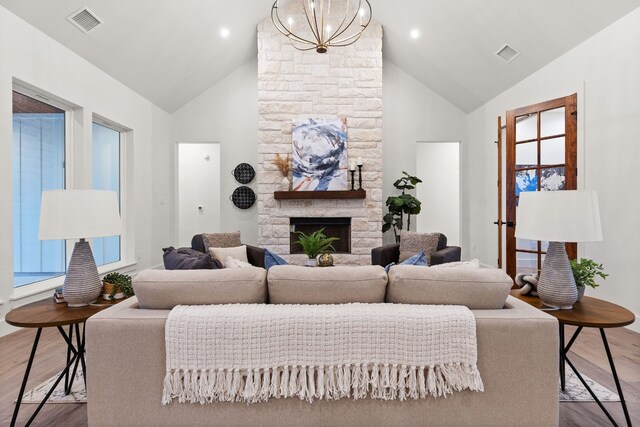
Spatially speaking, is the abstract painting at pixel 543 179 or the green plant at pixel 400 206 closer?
the abstract painting at pixel 543 179

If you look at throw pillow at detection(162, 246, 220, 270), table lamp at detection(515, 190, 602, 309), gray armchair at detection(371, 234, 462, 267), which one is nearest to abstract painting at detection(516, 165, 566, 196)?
gray armchair at detection(371, 234, 462, 267)

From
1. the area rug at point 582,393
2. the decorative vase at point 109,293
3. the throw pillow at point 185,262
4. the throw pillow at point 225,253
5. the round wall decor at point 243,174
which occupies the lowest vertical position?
the area rug at point 582,393

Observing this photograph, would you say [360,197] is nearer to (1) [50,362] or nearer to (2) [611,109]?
(2) [611,109]

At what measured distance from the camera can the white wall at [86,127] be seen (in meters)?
3.12

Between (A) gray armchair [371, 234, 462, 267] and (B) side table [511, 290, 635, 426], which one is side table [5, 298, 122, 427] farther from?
(A) gray armchair [371, 234, 462, 267]

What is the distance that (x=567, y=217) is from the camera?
186 centimetres

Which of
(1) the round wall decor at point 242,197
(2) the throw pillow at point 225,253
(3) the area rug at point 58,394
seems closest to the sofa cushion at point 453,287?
(3) the area rug at point 58,394

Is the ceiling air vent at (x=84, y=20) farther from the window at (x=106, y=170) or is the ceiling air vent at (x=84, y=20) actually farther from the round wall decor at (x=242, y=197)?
the round wall decor at (x=242, y=197)

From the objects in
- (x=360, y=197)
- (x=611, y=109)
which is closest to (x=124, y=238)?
(x=360, y=197)

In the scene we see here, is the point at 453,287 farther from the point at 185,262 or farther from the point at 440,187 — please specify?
the point at 440,187

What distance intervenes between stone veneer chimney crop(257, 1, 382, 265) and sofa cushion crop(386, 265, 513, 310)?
3.99 m

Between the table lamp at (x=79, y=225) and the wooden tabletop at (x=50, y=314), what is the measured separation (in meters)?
0.06

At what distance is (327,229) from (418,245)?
203 centimetres

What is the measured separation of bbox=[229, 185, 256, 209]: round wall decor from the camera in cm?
630
